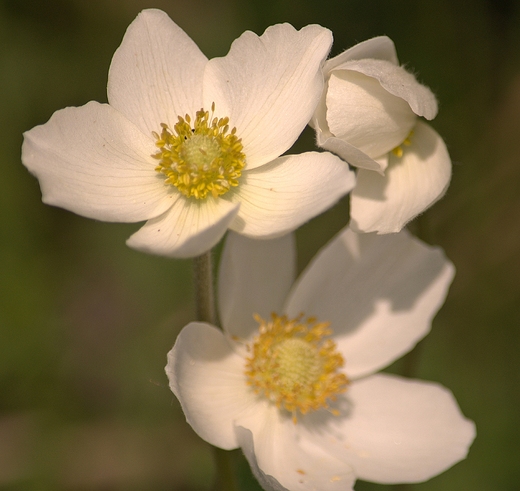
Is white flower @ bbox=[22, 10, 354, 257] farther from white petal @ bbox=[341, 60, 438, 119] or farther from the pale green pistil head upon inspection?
the pale green pistil head

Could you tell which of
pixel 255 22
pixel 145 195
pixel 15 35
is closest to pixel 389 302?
pixel 145 195

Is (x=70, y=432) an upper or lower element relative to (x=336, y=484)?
lower

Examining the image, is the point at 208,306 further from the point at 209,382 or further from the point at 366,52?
the point at 366,52

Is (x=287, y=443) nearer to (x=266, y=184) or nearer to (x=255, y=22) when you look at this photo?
(x=266, y=184)

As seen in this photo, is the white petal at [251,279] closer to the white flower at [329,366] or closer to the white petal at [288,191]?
the white flower at [329,366]

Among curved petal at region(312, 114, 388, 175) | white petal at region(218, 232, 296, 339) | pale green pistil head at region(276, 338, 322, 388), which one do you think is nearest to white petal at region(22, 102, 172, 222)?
white petal at region(218, 232, 296, 339)
